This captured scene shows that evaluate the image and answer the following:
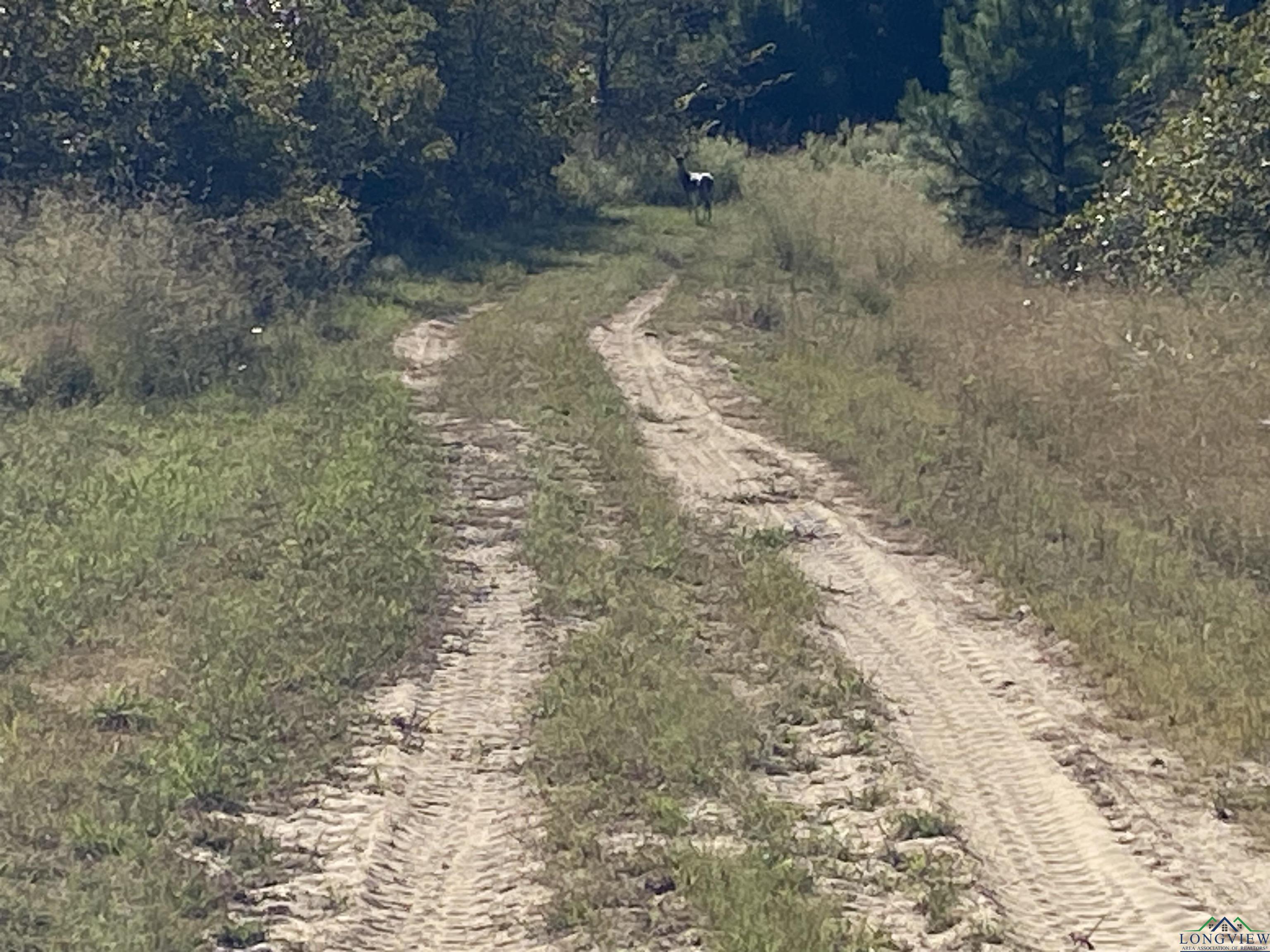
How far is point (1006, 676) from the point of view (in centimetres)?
886

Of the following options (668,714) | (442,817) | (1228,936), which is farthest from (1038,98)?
(1228,936)

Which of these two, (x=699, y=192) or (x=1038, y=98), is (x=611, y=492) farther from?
(x=699, y=192)

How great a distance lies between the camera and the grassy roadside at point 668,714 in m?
6.10

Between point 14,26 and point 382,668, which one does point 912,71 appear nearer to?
point 14,26

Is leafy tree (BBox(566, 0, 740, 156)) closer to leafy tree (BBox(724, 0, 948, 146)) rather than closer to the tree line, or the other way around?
the tree line

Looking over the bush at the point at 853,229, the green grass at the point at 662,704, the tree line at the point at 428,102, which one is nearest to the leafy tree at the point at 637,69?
the tree line at the point at 428,102

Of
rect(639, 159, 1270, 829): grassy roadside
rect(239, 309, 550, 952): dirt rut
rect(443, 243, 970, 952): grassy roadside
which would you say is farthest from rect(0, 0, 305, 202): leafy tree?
rect(239, 309, 550, 952): dirt rut

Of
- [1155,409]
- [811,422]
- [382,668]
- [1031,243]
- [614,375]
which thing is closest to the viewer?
[382,668]

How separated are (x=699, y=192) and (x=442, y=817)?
27.2 metres

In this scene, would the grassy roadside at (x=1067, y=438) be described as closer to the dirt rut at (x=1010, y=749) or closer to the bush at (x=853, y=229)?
the bush at (x=853, y=229)

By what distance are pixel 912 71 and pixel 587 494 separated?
33930 mm

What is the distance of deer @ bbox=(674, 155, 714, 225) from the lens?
108ft

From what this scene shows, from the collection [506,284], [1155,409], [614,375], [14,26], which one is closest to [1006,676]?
[1155,409]

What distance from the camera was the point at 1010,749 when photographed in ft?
25.7
